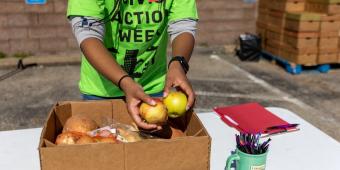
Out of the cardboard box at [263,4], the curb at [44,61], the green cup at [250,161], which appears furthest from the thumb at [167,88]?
the cardboard box at [263,4]

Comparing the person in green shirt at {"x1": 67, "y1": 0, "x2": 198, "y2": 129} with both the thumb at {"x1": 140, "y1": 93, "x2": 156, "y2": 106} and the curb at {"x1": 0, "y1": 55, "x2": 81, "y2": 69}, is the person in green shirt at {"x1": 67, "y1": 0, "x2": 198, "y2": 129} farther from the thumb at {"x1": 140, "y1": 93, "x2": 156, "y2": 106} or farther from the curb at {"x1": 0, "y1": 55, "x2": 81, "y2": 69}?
the curb at {"x1": 0, "y1": 55, "x2": 81, "y2": 69}

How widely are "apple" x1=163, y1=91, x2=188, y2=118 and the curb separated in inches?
271

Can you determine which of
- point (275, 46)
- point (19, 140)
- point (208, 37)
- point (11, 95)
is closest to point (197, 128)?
point (19, 140)

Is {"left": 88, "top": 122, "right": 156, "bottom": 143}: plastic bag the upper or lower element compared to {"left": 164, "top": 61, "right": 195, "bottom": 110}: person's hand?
lower

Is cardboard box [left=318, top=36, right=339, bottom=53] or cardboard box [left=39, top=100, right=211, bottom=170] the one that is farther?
cardboard box [left=318, top=36, right=339, bottom=53]

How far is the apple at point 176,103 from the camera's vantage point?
167 centimetres

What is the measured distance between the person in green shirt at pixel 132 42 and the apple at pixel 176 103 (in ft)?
0.15

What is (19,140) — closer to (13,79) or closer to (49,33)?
(13,79)

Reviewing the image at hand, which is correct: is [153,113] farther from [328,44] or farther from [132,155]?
[328,44]

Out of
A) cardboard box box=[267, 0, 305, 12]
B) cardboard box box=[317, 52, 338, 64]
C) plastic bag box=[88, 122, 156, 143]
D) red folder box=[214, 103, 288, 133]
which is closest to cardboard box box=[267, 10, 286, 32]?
cardboard box box=[267, 0, 305, 12]

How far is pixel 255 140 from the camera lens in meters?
1.73

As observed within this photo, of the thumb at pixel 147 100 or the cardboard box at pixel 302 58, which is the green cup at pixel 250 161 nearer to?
the thumb at pixel 147 100

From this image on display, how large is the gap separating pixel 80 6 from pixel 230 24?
7.73 metres

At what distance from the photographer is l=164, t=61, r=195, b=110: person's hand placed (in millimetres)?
1754
